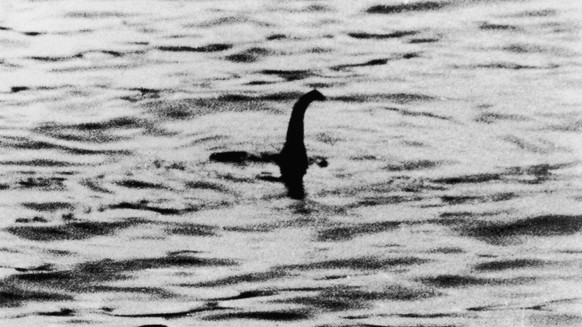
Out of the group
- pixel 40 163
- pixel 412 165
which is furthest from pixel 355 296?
pixel 40 163

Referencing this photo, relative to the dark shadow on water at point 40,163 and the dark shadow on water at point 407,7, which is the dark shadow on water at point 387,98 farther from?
the dark shadow on water at point 407,7

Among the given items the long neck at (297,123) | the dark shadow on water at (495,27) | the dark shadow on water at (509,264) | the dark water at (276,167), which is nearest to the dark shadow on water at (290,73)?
the dark water at (276,167)

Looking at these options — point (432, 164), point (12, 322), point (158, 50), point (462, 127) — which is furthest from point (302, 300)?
point (158, 50)

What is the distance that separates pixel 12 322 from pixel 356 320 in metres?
1.81

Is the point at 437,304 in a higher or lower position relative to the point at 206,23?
lower

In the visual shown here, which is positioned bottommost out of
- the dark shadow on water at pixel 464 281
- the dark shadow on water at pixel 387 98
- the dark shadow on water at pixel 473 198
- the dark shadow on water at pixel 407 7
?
the dark shadow on water at pixel 464 281

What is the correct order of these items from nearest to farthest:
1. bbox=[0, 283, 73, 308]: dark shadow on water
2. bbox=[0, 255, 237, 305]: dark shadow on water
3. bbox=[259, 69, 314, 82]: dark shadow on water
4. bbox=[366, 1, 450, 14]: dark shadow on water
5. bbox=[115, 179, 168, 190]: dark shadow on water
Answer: bbox=[0, 283, 73, 308]: dark shadow on water < bbox=[0, 255, 237, 305]: dark shadow on water < bbox=[115, 179, 168, 190]: dark shadow on water < bbox=[259, 69, 314, 82]: dark shadow on water < bbox=[366, 1, 450, 14]: dark shadow on water

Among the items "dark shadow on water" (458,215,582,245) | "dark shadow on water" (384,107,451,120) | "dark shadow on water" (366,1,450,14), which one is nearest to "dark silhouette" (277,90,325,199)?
"dark shadow on water" (458,215,582,245)

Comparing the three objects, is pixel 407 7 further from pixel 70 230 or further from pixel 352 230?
pixel 70 230

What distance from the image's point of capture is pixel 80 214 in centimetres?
893

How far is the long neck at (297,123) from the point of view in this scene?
358 inches

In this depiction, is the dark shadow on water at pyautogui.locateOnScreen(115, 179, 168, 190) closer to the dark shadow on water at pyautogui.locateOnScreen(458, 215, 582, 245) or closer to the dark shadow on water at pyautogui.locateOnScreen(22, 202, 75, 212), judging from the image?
the dark shadow on water at pyautogui.locateOnScreen(22, 202, 75, 212)

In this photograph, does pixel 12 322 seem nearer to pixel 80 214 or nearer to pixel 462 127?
pixel 80 214

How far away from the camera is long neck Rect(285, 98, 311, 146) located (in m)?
9.09
